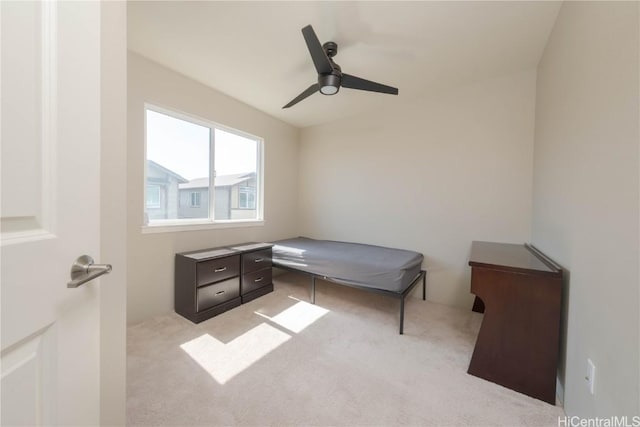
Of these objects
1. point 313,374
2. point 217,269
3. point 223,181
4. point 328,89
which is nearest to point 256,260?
point 217,269

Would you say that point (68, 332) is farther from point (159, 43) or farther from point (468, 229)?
point (468, 229)

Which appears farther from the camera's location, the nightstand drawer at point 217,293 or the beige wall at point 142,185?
the nightstand drawer at point 217,293

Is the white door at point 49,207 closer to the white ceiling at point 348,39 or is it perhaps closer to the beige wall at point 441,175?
the white ceiling at point 348,39

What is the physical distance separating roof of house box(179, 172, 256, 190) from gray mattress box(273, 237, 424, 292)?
3.53ft

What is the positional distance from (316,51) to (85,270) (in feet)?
5.89

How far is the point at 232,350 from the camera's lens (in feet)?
6.29

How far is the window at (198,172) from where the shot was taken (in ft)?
8.22

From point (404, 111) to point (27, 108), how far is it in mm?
3442

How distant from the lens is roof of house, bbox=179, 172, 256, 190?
2.83m

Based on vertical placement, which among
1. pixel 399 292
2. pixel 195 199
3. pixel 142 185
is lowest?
pixel 399 292

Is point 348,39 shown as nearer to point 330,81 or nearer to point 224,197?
point 330,81

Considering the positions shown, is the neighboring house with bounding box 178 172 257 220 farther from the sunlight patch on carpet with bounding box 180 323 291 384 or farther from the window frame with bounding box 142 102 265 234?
the sunlight patch on carpet with bounding box 180 323 291 384

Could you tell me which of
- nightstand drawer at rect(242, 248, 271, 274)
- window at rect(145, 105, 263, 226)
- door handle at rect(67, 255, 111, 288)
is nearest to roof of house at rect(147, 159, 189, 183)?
window at rect(145, 105, 263, 226)

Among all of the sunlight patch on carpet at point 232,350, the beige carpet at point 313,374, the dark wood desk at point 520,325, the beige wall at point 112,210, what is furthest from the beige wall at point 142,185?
the dark wood desk at point 520,325
